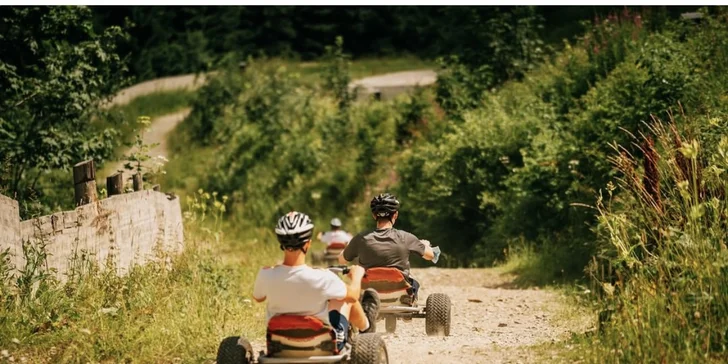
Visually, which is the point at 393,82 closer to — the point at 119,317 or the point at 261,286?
the point at 119,317

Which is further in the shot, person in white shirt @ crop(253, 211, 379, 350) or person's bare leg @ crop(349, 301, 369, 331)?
person's bare leg @ crop(349, 301, 369, 331)

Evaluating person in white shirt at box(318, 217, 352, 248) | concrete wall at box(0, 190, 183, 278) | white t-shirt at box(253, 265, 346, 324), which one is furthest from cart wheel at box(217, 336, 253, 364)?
person in white shirt at box(318, 217, 352, 248)

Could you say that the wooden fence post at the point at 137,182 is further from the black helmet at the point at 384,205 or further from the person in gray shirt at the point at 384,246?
the black helmet at the point at 384,205

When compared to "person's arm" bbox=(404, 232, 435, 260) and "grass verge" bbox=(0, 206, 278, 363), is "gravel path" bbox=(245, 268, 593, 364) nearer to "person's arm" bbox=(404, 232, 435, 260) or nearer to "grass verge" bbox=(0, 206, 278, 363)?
"grass verge" bbox=(0, 206, 278, 363)

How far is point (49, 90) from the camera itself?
614 inches

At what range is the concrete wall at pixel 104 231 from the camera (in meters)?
10.1

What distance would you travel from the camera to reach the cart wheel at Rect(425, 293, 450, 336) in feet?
33.9

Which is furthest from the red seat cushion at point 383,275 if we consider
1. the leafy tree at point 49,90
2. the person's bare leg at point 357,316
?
the leafy tree at point 49,90

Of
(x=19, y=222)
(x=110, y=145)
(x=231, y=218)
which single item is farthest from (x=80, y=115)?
(x=231, y=218)

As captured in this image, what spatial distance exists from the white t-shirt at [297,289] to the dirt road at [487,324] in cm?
175

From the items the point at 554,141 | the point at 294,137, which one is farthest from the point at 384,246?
the point at 294,137

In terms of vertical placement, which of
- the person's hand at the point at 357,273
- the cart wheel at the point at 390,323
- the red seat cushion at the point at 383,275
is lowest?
the cart wheel at the point at 390,323

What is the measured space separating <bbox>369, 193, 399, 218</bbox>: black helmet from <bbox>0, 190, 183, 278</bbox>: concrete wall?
115 inches

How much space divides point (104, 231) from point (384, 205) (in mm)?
3559
